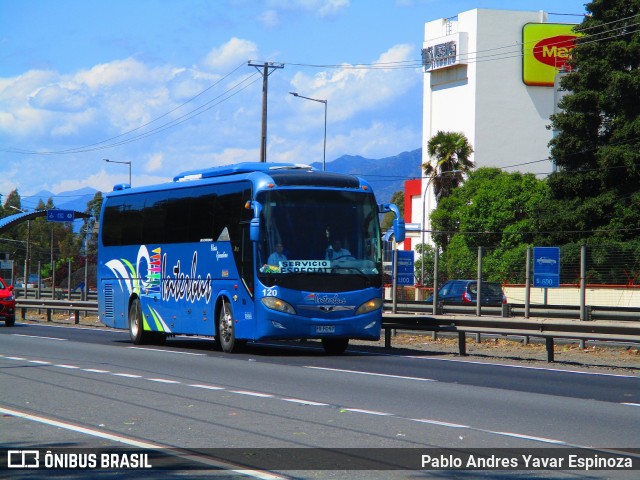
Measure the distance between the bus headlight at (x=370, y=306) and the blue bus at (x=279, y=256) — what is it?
19mm

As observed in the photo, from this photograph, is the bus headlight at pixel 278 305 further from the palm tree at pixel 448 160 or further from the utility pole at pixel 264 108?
the palm tree at pixel 448 160

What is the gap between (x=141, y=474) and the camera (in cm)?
812

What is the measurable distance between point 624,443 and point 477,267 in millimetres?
16925

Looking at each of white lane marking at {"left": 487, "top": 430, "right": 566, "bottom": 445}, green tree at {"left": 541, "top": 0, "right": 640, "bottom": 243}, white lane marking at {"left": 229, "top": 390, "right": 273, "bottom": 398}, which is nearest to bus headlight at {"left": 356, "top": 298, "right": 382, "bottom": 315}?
white lane marking at {"left": 229, "top": 390, "right": 273, "bottom": 398}

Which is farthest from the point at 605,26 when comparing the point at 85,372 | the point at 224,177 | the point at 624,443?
the point at 624,443

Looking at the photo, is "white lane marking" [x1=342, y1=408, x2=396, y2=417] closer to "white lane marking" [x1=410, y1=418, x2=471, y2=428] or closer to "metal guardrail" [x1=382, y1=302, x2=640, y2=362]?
"white lane marking" [x1=410, y1=418, x2=471, y2=428]

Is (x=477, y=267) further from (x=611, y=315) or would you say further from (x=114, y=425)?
(x=114, y=425)

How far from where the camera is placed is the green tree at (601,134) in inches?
2264

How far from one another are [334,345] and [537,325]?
13.4ft

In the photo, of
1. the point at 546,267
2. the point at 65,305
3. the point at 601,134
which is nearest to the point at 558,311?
the point at 546,267

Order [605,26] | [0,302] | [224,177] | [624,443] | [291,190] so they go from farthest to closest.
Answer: [605,26]
[0,302]
[224,177]
[291,190]
[624,443]

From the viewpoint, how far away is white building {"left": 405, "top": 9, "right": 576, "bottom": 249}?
101938 mm

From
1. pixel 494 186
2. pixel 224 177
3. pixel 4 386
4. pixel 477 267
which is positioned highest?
pixel 494 186

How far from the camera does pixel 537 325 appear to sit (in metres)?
21.0
